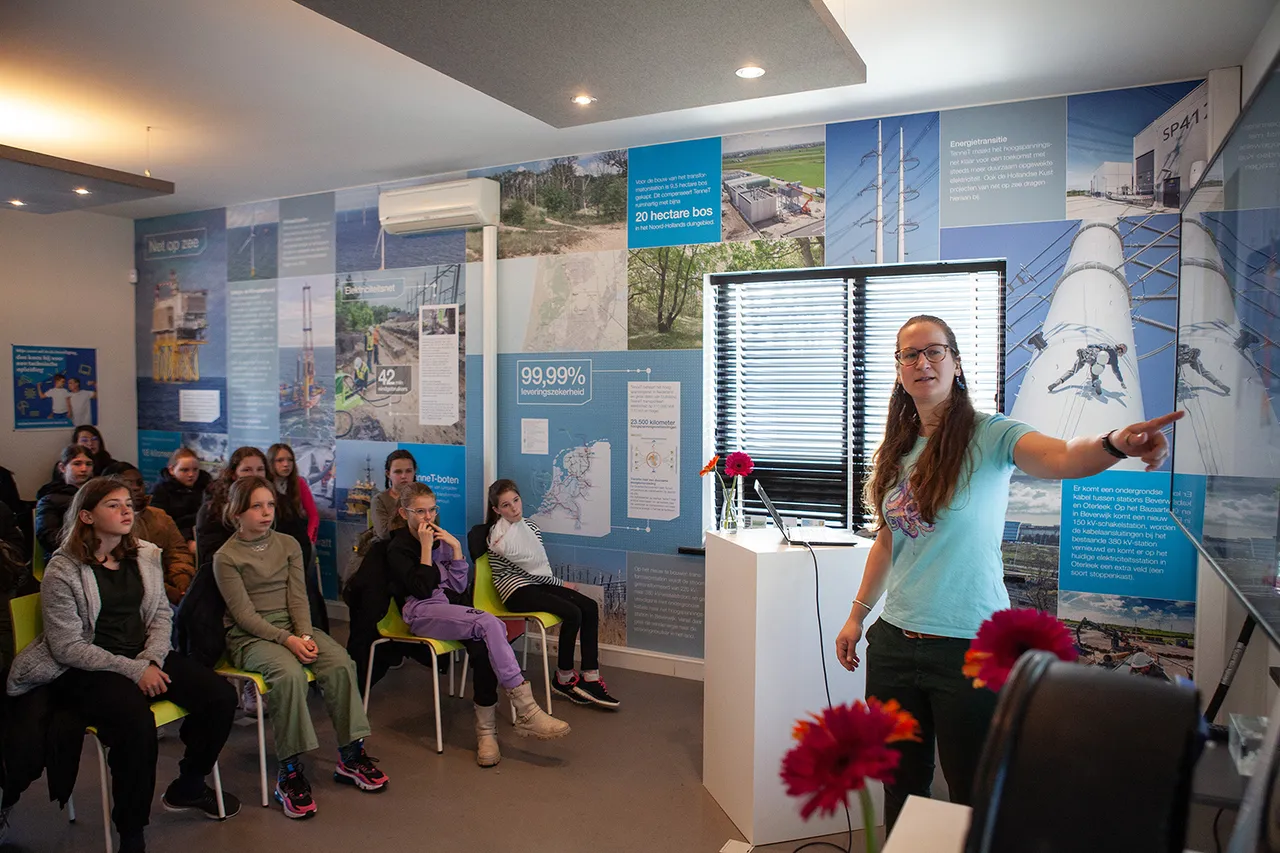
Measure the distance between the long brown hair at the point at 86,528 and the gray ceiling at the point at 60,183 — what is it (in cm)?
199

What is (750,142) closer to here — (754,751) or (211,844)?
(754,751)

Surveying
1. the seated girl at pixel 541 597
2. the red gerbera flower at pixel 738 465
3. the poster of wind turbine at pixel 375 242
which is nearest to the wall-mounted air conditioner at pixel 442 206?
the poster of wind turbine at pixel 375 242

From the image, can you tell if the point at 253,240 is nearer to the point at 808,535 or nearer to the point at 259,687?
the point at 259,687

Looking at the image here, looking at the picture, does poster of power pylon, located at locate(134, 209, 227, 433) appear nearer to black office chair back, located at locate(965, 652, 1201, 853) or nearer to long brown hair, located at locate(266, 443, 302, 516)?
long brown hair, located at locate(266, 443, 302, 516)

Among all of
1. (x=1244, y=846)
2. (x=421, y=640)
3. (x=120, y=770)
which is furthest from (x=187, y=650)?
(x=1244, y=846)

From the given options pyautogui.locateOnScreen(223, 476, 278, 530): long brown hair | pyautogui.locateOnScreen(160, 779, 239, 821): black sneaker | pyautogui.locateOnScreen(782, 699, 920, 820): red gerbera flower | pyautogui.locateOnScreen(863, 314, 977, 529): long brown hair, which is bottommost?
pyautogui.locateOnScreen(160, 779, 239, 821): black sneaker

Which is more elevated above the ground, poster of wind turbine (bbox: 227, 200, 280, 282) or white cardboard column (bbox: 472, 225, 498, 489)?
poster of wind turbine (bbox: 227, 200, 280, 282)

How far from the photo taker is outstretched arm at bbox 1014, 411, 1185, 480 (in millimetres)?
1490

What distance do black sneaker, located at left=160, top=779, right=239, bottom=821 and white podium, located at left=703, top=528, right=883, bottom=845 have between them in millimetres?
1919

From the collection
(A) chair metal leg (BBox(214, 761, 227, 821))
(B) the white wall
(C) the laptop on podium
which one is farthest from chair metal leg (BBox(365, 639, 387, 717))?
(B) the white wall

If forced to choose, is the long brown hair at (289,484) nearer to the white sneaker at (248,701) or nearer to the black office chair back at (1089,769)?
the white sneaker at (248,701)

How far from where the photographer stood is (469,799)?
3398 millimetres

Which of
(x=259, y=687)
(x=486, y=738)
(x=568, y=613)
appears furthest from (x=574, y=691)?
(x=259, y=687)

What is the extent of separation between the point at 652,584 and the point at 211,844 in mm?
2565
